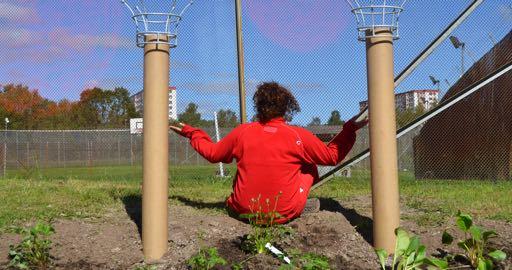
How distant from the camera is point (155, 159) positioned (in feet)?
15.5

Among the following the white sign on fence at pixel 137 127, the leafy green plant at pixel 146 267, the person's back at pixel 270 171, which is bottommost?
the leafy green plant at pixel 146 267

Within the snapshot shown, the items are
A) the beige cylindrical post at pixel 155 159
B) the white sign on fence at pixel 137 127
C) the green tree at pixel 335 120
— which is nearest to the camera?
the beige cylindrical post at pixel 155 159

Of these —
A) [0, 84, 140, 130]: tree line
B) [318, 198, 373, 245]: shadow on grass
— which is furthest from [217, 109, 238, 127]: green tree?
[318, 198, 373, 245]: shadow on grass

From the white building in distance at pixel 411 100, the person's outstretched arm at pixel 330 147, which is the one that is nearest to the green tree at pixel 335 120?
the white building in distance at pixel 411 100

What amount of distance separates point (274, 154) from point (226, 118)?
7.79 meters

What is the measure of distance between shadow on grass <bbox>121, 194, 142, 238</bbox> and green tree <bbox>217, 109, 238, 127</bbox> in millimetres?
5379

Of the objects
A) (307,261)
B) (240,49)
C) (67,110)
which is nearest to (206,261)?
(307,261)

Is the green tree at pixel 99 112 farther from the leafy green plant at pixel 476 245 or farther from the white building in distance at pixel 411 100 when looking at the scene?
the leafy green plant at pixel 476 245

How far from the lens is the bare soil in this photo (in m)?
4.47

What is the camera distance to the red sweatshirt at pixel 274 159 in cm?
528

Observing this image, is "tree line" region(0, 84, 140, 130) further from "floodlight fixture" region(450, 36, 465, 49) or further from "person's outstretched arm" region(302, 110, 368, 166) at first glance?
"person's outstretched arm" region(302, 110, 368, 166)

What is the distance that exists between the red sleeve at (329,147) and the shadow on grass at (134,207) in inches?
56.6

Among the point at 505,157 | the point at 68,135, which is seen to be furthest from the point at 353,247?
the point at 68,135

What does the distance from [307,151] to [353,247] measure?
0.95m
